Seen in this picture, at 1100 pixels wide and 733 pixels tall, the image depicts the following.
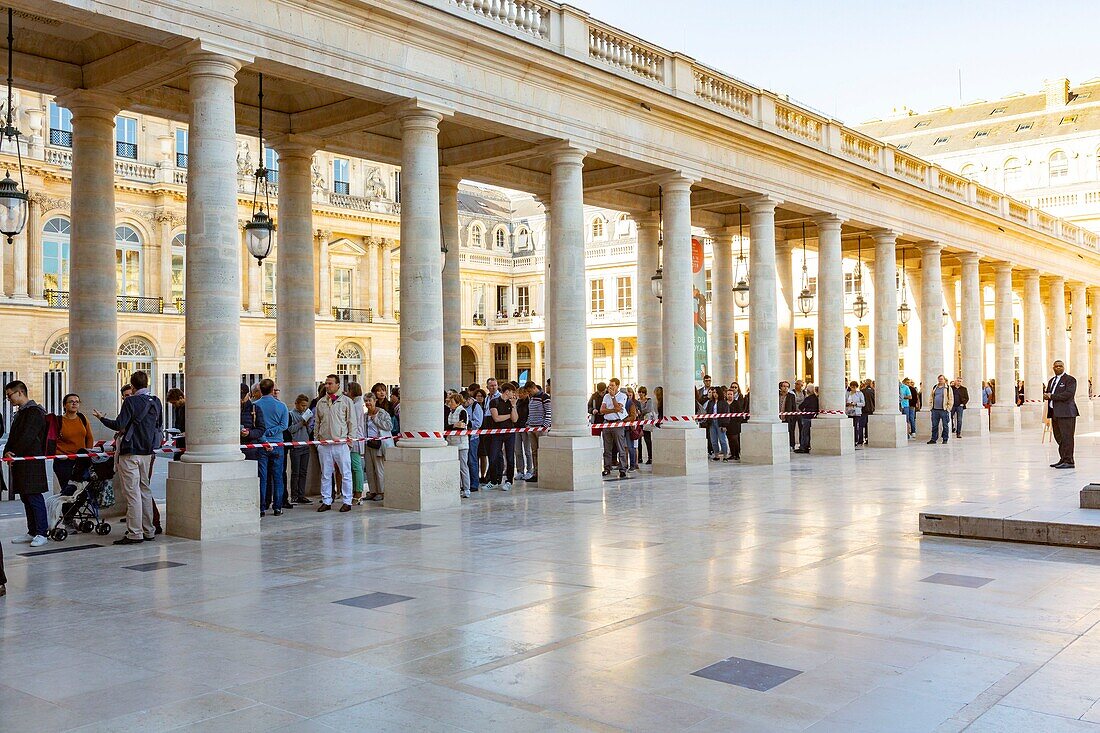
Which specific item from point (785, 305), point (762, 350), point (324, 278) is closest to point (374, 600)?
point (762, 350)

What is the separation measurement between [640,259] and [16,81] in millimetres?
12880

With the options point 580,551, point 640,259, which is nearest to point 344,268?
point 640,259

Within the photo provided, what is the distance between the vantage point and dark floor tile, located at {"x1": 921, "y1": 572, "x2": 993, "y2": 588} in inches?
302

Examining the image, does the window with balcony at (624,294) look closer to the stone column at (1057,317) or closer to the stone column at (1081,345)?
the stone column at (1081,345)

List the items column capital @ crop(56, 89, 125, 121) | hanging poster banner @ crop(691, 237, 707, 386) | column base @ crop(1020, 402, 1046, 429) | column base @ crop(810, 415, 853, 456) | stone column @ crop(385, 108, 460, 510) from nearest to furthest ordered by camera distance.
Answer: column capital @ crop(56, 89, 125, 121) → stone column @ crop(385, 108, 460, 510) → hanging poster banner @ crop(691, 237, 707, 386) → column base @ crop(810, 415, 853, 456) → column base @ crop(1020, 402, 1046, 429)

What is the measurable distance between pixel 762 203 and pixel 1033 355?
1897 cm

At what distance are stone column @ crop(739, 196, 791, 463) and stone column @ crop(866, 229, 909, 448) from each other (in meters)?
5.49

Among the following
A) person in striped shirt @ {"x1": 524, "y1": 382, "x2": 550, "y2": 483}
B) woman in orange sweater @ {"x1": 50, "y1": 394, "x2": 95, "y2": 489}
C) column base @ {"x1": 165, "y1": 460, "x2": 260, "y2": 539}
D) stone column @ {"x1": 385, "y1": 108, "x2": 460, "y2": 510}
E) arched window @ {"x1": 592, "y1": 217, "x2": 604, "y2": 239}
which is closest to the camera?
column base @ {"x1": 165, "y1": 460, "x2": 260, "y2": 539}

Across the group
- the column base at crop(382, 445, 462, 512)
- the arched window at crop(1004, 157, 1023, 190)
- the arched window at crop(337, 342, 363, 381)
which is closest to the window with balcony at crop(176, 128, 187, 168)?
the arched window at crop(337, 342, 363, 381)

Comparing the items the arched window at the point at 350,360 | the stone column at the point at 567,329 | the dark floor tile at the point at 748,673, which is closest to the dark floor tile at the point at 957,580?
the dark floor tile at the point at 748,673

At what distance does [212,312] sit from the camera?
11.1 m

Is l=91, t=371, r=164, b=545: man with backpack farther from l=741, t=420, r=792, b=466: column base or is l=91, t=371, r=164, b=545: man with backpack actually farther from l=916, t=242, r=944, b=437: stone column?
l=916, t=242, r=944, b=437: stone column

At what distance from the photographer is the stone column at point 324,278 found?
5200 centimetres

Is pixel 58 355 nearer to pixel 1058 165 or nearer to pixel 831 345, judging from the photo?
pixel 831 345
